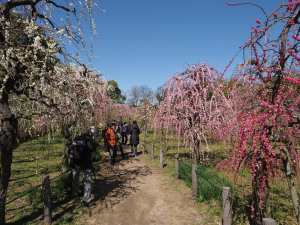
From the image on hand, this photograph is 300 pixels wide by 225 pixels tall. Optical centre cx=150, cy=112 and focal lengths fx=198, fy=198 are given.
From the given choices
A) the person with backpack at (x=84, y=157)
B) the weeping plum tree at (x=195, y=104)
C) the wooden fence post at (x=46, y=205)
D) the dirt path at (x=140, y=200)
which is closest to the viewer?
the wooden fence post at (x=46, y=205)

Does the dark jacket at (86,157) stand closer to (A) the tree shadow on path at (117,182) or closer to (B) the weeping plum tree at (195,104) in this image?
(A) the tree shadow on path at (117,182)

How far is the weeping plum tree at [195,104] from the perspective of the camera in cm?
700

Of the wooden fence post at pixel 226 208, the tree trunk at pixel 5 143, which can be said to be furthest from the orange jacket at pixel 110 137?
the wooden fence post at pixel 226 208

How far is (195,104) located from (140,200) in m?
3.71

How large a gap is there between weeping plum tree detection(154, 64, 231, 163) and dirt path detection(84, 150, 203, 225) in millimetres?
1750

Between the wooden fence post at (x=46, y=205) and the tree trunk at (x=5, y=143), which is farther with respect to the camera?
the wooden fence post at (x=46, y=205)

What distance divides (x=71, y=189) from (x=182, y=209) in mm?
3234

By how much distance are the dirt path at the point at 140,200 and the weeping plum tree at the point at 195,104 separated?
5.74 feet

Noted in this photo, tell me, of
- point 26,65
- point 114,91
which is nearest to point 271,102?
point 26,65

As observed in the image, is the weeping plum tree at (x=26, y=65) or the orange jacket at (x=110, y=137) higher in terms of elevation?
Result: the weeping plum tree at (x=26, y=65)

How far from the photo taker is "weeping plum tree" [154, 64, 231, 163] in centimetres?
700

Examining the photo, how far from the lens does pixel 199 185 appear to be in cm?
566

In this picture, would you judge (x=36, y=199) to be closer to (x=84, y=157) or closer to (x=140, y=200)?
(x=84, y=157)

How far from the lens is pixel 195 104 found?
23.5ft
